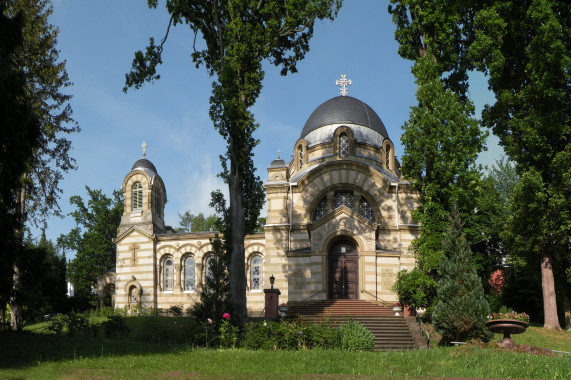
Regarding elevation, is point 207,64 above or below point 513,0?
below

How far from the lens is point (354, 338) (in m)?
16.0

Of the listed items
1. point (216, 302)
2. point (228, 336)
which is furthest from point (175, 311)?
point (228, 336)

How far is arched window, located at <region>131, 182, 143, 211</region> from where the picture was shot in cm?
3522

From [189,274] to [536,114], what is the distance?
849 inches

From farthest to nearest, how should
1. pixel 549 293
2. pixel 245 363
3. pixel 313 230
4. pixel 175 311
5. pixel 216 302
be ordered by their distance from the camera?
1. pixel 175 311
2. pixel 313 230
3. pixel 549 293
4. pixel 216 302
5. pixel 245 363

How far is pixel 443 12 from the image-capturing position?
2281cm

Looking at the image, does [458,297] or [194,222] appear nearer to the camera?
[458,297]

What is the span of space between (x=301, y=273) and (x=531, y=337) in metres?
11.1

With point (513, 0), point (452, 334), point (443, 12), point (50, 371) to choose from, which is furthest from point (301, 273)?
point (50, 371)

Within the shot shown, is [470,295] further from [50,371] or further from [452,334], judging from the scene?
[50,371]

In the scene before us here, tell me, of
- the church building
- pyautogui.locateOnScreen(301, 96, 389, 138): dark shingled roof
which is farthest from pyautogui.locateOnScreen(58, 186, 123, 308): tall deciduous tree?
pyautogui.locateOnScreen(301, 96, 389, 138): dark shingled roof

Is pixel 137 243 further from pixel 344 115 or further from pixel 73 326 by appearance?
pixel 73 326

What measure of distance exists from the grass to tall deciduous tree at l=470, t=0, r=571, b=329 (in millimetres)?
8768

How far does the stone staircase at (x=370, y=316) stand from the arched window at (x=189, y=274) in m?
9.34
